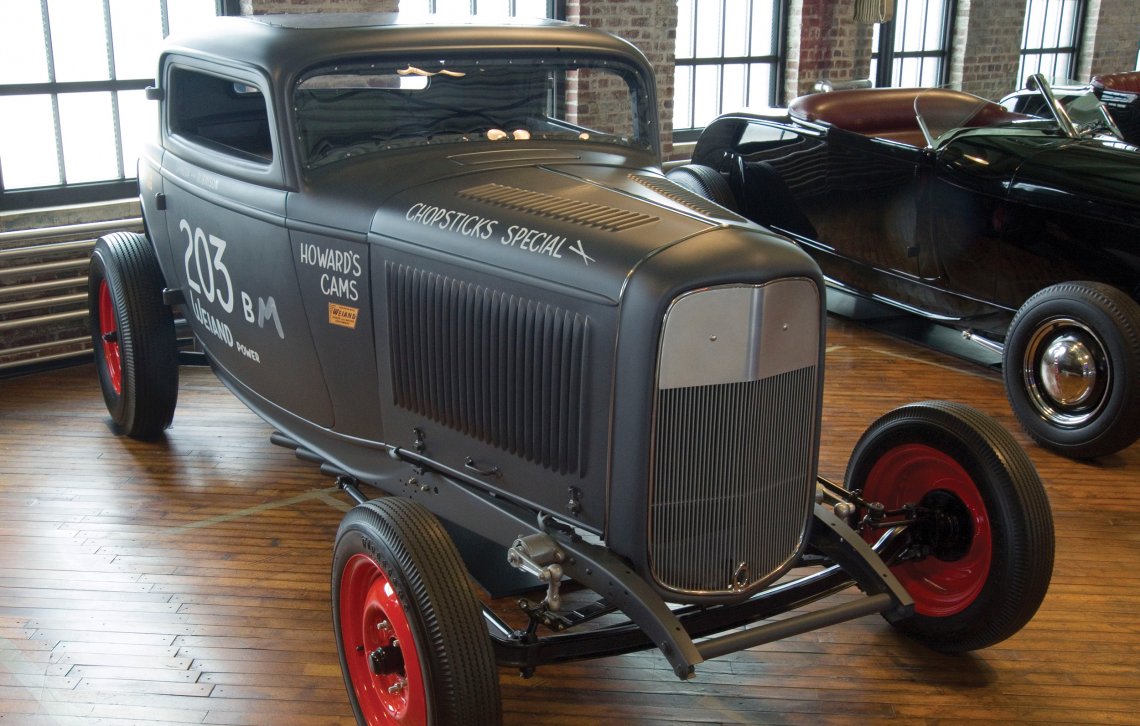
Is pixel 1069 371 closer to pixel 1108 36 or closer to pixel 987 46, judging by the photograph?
pixel 987 46

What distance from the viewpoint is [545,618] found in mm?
2648

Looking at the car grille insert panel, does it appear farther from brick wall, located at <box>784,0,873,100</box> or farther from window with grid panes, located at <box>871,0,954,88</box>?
window with grid panes, located at <box>871,0,954,88</box>

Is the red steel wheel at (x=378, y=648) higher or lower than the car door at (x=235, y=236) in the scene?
lower

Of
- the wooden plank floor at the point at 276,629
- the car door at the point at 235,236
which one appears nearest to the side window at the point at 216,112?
the car door at the point at 235,236

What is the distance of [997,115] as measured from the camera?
6.28 m

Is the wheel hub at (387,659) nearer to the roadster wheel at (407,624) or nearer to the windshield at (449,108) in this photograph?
the roadster wheel at (407,624)

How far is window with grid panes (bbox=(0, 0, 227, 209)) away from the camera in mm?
5574

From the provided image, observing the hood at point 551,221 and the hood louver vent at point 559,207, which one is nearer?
the hood at point 551,221

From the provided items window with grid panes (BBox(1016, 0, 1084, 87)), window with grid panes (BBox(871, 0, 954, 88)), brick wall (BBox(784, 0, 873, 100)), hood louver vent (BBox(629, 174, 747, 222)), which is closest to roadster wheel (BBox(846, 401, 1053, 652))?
hood louver vent (BBox(629, 174, 747, 222))

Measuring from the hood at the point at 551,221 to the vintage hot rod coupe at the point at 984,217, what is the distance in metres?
2.27

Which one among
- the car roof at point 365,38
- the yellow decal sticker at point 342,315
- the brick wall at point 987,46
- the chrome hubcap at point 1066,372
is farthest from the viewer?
the brick wall at point 987,46

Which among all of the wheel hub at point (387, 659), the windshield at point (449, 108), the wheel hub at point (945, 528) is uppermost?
the windshield at point (449, 108)

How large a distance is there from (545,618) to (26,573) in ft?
6.41

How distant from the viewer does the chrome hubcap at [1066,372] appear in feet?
15.1
